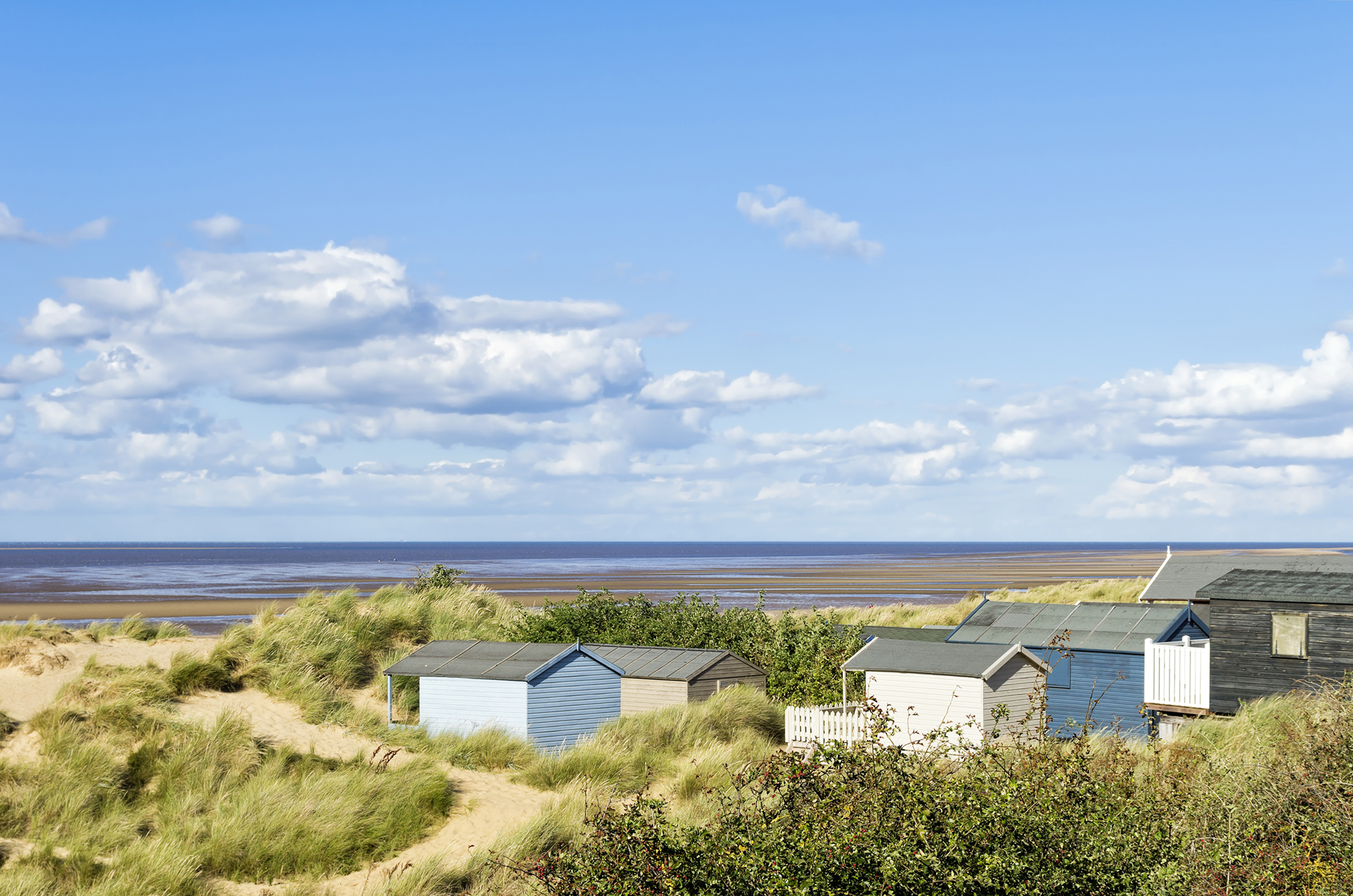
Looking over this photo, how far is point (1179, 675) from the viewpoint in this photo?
78.3ft

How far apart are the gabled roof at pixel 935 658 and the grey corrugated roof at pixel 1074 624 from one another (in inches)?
115

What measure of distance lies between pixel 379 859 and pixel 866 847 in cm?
1009

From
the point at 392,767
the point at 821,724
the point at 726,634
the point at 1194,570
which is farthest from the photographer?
the point at 1194,570

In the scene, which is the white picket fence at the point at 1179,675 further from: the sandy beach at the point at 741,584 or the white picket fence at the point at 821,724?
the sandy beach at the point at 741,584

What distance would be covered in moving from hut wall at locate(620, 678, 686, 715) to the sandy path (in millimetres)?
4927

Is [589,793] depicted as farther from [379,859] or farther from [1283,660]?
[1283,660]

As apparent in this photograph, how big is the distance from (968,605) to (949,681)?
103 feet

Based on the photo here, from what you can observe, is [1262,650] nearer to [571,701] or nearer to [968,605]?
[571,701]

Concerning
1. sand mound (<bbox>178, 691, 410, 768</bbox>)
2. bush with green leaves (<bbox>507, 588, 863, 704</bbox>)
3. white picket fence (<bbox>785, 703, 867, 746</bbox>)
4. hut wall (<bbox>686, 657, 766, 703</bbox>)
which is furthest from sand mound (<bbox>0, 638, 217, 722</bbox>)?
white picket fence (<bbox>785, 703, 867, 746</bbox>)

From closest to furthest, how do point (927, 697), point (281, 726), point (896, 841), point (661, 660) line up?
point (896, 841) < point (281, 726) < point (927, 697) < point (661, 660)

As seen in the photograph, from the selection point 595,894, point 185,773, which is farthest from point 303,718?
point 595,894

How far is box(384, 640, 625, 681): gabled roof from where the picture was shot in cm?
2278

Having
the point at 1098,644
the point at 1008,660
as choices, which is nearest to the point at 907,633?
the point at 1098,644

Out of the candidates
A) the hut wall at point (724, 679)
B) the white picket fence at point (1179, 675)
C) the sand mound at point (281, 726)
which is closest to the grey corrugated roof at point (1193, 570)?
the white picket fence at point (1179, 675)
